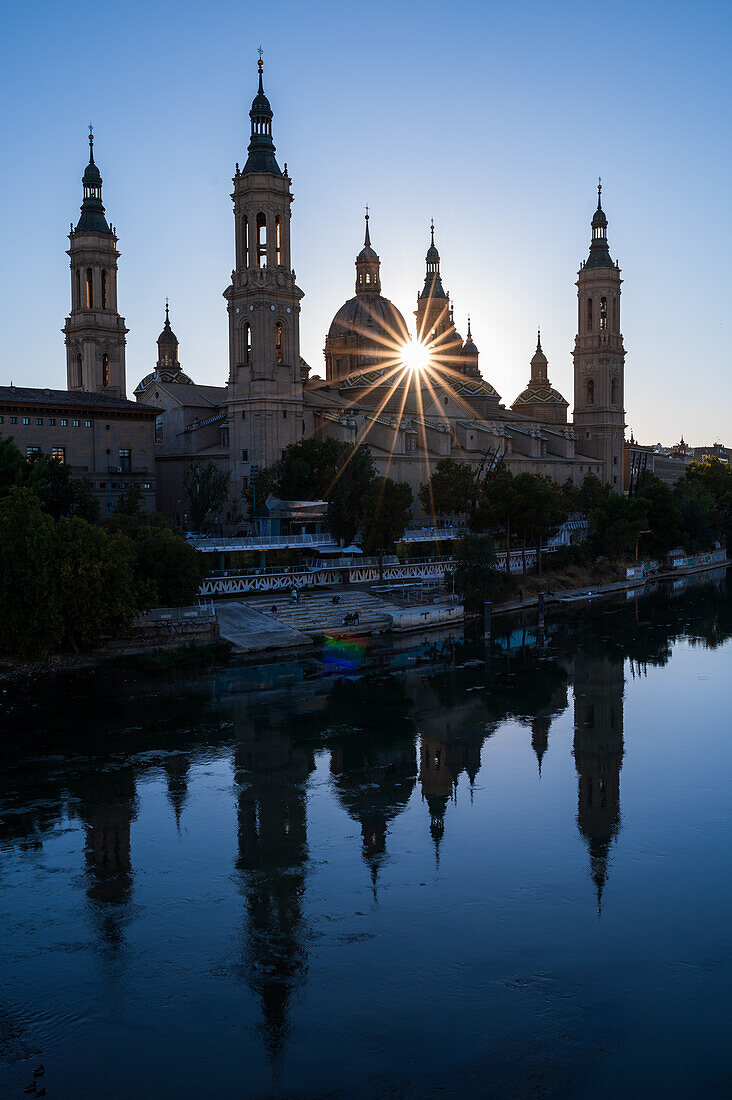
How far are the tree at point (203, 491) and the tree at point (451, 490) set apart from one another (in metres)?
16.2

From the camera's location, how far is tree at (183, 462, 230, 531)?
59094 millimetres

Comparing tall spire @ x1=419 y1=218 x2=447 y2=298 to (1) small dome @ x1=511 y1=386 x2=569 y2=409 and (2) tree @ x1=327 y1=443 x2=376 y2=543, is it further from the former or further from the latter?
(2) tree @ x1=327 y1=443 x2=376 y2=543

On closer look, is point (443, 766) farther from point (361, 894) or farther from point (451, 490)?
point (451, 490)

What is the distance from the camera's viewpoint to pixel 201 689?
3581 cm

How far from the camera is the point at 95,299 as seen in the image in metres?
Answer: 72.2

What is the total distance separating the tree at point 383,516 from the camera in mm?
55625

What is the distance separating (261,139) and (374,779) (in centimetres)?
5329

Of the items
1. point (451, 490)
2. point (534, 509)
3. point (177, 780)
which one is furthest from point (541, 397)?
point (177, 780)

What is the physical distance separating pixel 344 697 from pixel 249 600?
14.8 metres

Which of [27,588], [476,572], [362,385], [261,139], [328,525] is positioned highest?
[261,139]

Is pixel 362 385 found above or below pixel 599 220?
below

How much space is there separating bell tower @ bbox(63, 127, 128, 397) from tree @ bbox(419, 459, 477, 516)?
2542 cm

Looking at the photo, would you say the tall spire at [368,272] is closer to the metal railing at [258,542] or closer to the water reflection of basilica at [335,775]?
the metal railing at [258,542]

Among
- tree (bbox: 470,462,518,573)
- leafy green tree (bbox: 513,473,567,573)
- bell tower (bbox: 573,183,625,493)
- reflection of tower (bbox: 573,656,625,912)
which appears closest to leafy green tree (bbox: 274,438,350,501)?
tree (bbox: 470,462,518,573)
